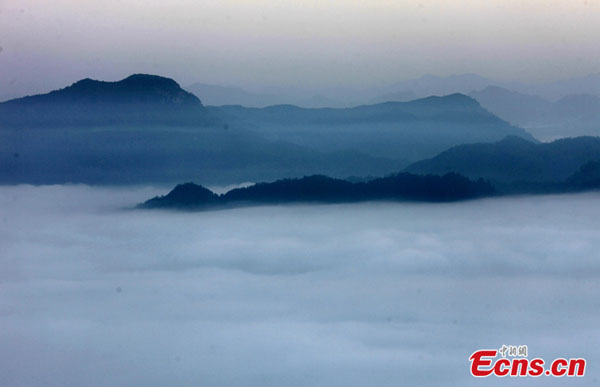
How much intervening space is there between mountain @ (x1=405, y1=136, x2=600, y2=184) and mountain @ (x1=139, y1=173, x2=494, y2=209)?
8cm

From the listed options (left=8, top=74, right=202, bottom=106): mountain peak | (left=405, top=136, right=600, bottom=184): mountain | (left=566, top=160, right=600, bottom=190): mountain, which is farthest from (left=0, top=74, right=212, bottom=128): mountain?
(left=566, top=160, right=600, bottom=190): mountain

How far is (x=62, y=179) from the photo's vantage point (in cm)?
398

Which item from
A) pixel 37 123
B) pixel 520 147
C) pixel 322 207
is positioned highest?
pixel 37 123

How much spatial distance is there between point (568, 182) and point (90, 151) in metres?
2.87

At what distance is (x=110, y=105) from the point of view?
13.0ft

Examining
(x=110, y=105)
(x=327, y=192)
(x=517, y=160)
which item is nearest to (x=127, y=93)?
(x=110, y=105)

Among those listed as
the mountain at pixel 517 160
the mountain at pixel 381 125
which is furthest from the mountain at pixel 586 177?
the mountain at pixel 381 125

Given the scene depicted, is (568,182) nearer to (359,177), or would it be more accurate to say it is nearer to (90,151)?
(359,177)

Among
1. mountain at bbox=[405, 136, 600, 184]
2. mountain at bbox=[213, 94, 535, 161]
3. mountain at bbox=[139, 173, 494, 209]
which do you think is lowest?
mountain at bbox=[139, 173, 494, 209]

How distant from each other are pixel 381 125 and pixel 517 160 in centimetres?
83

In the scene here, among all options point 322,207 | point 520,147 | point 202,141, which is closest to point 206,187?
point 202,141

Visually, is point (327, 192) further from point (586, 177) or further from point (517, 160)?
point (586, 177)

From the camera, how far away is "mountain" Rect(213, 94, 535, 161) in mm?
3932

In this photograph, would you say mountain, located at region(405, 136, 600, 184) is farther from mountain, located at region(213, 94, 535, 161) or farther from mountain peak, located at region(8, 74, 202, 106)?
mountain peak, located at region(8, 74, 202, 106)
